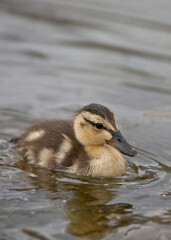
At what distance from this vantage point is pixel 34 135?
433 cm

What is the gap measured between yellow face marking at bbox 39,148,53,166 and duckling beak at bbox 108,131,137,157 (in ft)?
1.49

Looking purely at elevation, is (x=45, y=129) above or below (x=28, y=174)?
above

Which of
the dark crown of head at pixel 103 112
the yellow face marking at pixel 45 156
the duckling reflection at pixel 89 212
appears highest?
the dark crown of head at pixel 103 112

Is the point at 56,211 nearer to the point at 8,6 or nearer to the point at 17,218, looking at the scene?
the point at 17,218

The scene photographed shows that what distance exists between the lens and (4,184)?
11.9 feet

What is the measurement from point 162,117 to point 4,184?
86.8 inches

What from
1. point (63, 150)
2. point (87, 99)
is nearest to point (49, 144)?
point (63, 150)

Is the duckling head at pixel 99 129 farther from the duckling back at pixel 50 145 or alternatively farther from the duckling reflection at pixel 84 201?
the duckling reflection at pixel 84 201

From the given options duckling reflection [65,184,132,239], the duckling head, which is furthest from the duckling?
duckling reflection [65,184,132,239]

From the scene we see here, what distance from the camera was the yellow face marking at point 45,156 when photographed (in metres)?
4.14

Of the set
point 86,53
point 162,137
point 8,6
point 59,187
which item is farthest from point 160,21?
point 59,187

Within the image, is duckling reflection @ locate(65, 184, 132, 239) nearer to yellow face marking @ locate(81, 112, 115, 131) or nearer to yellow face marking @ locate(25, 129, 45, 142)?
yellow face marking @ locate(81, 112, 115, 131)

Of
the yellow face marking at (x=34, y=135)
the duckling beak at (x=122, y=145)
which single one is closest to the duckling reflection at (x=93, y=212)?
the duckling beak at (x=122, y=145)

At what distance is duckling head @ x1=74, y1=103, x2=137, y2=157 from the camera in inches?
158
